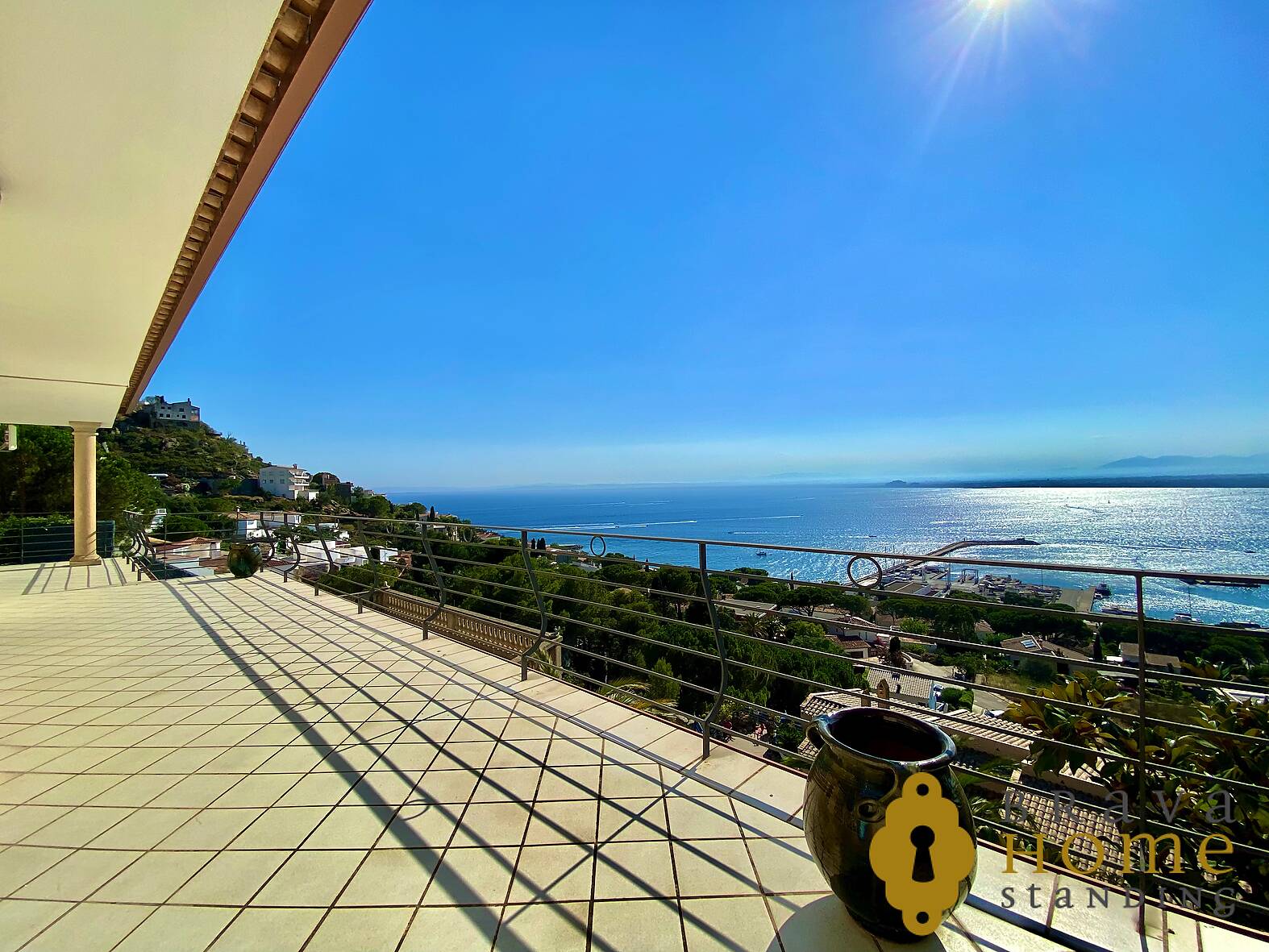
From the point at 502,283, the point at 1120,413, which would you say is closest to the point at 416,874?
the point at 502,283

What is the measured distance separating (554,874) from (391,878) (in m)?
0.49

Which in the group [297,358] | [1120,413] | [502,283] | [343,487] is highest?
[297,358]

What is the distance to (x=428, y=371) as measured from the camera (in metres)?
26.8

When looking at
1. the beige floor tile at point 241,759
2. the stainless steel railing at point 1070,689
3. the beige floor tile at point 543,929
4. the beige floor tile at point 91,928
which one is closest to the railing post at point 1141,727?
the stainless steel railing at point 1070,689

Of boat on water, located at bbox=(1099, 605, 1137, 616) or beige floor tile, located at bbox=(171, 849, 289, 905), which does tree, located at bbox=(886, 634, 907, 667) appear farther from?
beige floor tile, located at bbox=(171, 849, 289, 905)

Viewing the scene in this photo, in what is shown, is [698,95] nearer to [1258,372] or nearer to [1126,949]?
[1126,949]

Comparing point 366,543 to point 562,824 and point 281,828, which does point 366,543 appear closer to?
point 281,828

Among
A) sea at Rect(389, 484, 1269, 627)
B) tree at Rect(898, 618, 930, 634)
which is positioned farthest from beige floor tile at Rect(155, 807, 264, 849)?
tree at Rect(898, 618, 930, 634)

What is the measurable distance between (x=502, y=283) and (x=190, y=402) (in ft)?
202

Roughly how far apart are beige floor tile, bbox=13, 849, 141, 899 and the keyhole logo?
89.1 inches

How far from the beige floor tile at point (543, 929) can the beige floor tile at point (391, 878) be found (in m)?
0.31

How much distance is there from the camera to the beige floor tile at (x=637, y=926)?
4.12 feet

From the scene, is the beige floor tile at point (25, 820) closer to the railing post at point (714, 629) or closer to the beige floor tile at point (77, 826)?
the beige floor tile at point (77, 826)

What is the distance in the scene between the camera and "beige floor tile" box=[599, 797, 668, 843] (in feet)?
5.54
